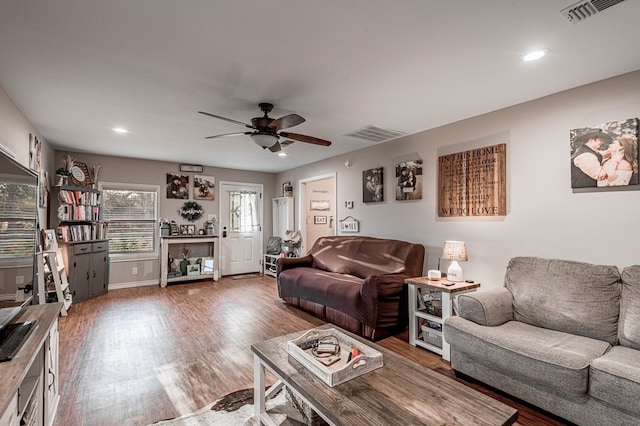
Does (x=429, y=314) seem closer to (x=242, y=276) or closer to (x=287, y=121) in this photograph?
(x=287, y=121)

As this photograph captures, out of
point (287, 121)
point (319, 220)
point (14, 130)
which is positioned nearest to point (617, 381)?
point (287, 121)

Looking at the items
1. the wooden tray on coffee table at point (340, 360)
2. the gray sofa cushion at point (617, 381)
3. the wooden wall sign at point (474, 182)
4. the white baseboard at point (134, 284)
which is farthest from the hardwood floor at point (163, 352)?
the wooden wall sign at point (474, 182)

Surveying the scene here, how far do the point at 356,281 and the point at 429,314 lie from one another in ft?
3.08

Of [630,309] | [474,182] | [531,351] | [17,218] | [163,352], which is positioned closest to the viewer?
[17,218]

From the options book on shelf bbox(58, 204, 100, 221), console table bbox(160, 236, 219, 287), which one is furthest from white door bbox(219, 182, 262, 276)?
book on shelf bbox(58, 204, 100, 221)

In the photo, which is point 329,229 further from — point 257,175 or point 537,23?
point 537,23

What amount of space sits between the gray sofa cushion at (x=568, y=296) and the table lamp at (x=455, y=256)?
464mm

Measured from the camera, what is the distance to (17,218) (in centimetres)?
179

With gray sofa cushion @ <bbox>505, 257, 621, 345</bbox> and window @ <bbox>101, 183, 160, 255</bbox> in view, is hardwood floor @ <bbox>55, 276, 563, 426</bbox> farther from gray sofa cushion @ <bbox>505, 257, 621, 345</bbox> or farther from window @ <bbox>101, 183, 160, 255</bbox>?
window @ <bbox>101, 183, 160, 255</bbox>

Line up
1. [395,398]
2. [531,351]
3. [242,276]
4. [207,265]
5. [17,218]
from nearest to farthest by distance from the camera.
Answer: [395,398] → [17,218] → [531,351] → [207,265] → [242,276]

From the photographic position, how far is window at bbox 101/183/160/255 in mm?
5652

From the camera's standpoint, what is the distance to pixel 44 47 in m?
2.08

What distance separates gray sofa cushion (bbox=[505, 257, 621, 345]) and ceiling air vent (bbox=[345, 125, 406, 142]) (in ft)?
7.13

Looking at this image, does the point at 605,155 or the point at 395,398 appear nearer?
the point at 395,398
